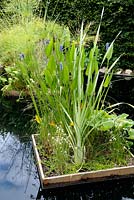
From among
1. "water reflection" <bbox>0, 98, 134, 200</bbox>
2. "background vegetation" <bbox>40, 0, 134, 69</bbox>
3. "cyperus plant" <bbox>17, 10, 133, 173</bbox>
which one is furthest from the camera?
"background vegetation" <bbox>40, 0, 134, 69</bbox>

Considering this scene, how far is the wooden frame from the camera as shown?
289 centimetres

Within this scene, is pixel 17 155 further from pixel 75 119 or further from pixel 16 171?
pixel 75 119

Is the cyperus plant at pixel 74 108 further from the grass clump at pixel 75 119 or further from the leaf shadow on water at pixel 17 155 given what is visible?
the leaf shadow on water at pixel 17 155

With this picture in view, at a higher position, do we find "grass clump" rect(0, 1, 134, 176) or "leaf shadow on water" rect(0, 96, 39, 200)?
"grass clump" rect(0, 1, 134, 176)

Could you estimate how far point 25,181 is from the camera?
3125 mm

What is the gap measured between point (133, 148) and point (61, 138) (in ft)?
2.97

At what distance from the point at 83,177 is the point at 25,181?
517 millimetres

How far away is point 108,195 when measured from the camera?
2.90m

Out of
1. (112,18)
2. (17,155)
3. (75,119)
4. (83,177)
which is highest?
(112,18)

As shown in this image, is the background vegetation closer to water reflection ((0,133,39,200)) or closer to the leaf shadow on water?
the leaf shadow on water

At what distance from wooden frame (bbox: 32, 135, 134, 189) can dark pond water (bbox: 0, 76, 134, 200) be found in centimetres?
4

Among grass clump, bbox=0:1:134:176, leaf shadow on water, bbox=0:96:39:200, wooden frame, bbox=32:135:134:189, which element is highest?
grass clump, bbox=0:1:134:176

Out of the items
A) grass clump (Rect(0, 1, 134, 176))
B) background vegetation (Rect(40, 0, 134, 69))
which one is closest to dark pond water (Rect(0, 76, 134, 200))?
grass clump (Rect(0, 1, 134, 176))

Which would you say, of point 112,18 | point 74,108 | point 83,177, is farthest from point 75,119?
point 112,18
